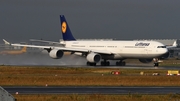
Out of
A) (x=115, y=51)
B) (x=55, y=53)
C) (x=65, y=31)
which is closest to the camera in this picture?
(x=55, y=53)

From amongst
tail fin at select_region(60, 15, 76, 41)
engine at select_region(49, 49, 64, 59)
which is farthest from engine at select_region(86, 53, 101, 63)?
tail fin at select_region(60, 15, 76, 41)

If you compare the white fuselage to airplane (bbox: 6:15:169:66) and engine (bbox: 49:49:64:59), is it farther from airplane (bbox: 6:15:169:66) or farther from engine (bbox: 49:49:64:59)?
engine (bbox: 49:49:64:59)

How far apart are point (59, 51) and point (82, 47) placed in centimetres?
652

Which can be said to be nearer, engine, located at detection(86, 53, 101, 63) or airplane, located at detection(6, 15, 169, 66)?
airplane, located at detection(6, 15, 169, 66)

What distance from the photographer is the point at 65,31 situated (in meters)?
85.7

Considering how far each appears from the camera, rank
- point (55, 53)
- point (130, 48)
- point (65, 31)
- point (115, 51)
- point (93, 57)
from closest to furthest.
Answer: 1. point (130, 48)
2. point (93, 57)
3. point (55, 53)
4. point (115, 51)
5. point (65, 31)

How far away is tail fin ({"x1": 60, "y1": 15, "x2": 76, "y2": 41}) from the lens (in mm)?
85250

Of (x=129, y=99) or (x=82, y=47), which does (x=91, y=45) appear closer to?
(x=82, y=47)

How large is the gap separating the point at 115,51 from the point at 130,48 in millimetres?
3766

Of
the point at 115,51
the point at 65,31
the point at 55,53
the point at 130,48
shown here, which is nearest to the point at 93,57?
the point at 115,51

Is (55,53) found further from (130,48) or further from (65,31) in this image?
(65,31)

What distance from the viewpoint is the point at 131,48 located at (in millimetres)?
70500

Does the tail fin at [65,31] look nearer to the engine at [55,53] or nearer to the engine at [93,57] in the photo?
the engine at [55,53]

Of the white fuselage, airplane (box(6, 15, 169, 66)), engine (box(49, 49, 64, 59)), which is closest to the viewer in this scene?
the white fuselage
